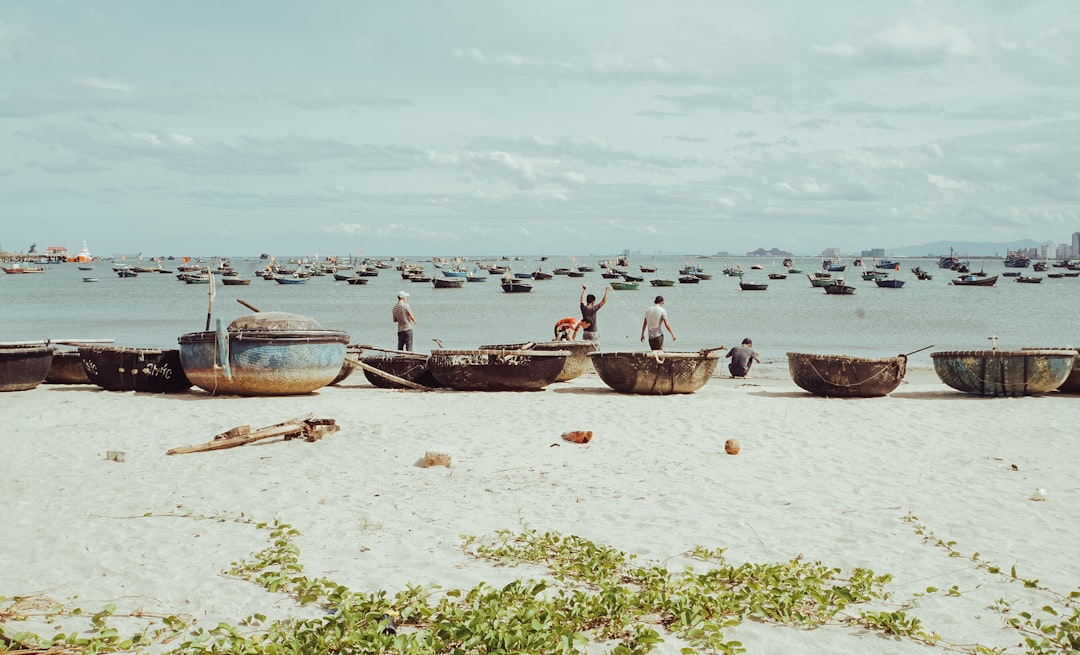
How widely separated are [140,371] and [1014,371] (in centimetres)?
1460

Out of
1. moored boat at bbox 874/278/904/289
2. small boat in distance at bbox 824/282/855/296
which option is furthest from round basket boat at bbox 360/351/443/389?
moored boat at bbox 874/278/904/289

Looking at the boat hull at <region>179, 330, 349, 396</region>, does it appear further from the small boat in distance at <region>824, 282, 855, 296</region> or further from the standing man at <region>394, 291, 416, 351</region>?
the small boat in distance at <region>824, 282, 855, 296</region>

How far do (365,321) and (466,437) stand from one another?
3761cm

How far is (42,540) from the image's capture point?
6637 mm

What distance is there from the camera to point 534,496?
8.16m

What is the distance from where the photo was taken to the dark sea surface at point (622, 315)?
36656 millimetres

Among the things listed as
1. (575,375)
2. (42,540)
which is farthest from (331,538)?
(575,375)

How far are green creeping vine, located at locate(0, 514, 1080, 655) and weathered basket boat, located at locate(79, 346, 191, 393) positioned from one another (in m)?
9.80

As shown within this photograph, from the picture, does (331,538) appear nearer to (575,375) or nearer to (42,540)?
(42,540)

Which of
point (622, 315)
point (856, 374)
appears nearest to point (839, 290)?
point (622, 315)

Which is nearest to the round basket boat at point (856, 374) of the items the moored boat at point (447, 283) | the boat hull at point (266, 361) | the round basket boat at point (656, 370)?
the round basket boat at point (656, 370)

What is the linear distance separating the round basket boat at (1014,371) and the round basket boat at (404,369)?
9107 millimetres

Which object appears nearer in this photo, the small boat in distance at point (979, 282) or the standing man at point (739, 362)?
the standing man at point (739, 362)

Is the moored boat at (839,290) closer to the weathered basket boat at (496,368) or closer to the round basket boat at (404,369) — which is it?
the weathered basket boat at (496,368)
